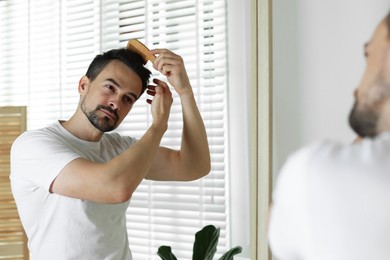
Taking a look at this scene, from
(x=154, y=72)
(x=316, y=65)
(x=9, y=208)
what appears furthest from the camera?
(x=9, y=208)

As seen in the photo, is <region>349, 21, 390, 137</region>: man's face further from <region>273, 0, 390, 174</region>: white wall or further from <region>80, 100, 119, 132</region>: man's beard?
<region>80, 100, 119, 132</region>: man's beard

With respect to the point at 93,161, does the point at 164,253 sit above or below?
below

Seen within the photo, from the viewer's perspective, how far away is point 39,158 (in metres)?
1.26

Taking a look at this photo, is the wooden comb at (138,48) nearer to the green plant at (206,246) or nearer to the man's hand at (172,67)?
the man's hand at (172,67)

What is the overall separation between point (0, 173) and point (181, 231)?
2.62ft

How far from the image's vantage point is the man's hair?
1.40m

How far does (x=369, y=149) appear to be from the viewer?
50cm

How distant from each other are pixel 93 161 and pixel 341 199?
959 mm

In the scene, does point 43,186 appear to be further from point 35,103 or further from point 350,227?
point 35,103

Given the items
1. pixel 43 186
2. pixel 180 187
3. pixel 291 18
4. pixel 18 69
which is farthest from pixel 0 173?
pixel 291 18

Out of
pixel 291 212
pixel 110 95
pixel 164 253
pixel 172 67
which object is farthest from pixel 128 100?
pixel 291 212

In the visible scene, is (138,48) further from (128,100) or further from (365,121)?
(365,121)

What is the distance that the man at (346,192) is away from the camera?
0.48 meters

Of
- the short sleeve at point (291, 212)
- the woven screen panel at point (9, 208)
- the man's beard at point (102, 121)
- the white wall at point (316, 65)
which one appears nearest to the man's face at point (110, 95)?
the man's beard at point (102, 121)
